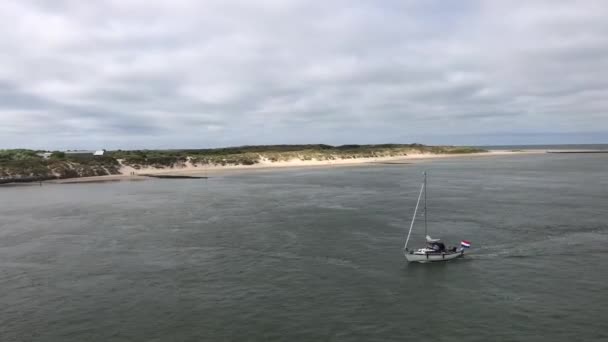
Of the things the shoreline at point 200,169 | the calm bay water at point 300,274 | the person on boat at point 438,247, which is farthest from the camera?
the shoreline at point 200,169

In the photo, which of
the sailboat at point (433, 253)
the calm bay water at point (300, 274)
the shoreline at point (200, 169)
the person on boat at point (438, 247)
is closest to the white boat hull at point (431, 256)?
the sailboat at point (433, 253)

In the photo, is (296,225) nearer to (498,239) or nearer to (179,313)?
(498,239)

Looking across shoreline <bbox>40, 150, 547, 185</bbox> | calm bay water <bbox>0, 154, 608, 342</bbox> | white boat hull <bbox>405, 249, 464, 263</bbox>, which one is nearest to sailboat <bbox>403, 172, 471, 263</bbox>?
white boat hull <bbox>405, 249, 464, 263</bbox>

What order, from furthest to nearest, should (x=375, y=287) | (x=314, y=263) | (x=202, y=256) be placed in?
(x=202, y=256)
(x=314, y=263)
(x=375, y=287)

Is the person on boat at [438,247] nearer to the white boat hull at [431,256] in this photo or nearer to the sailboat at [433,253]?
the sailboat at [433,253]

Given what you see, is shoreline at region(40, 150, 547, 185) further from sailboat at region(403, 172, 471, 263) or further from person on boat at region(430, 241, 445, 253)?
person on boat at region(430, 241, 445, 253)

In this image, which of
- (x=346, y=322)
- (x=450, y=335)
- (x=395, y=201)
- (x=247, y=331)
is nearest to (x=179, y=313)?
(x=247, y=331)
